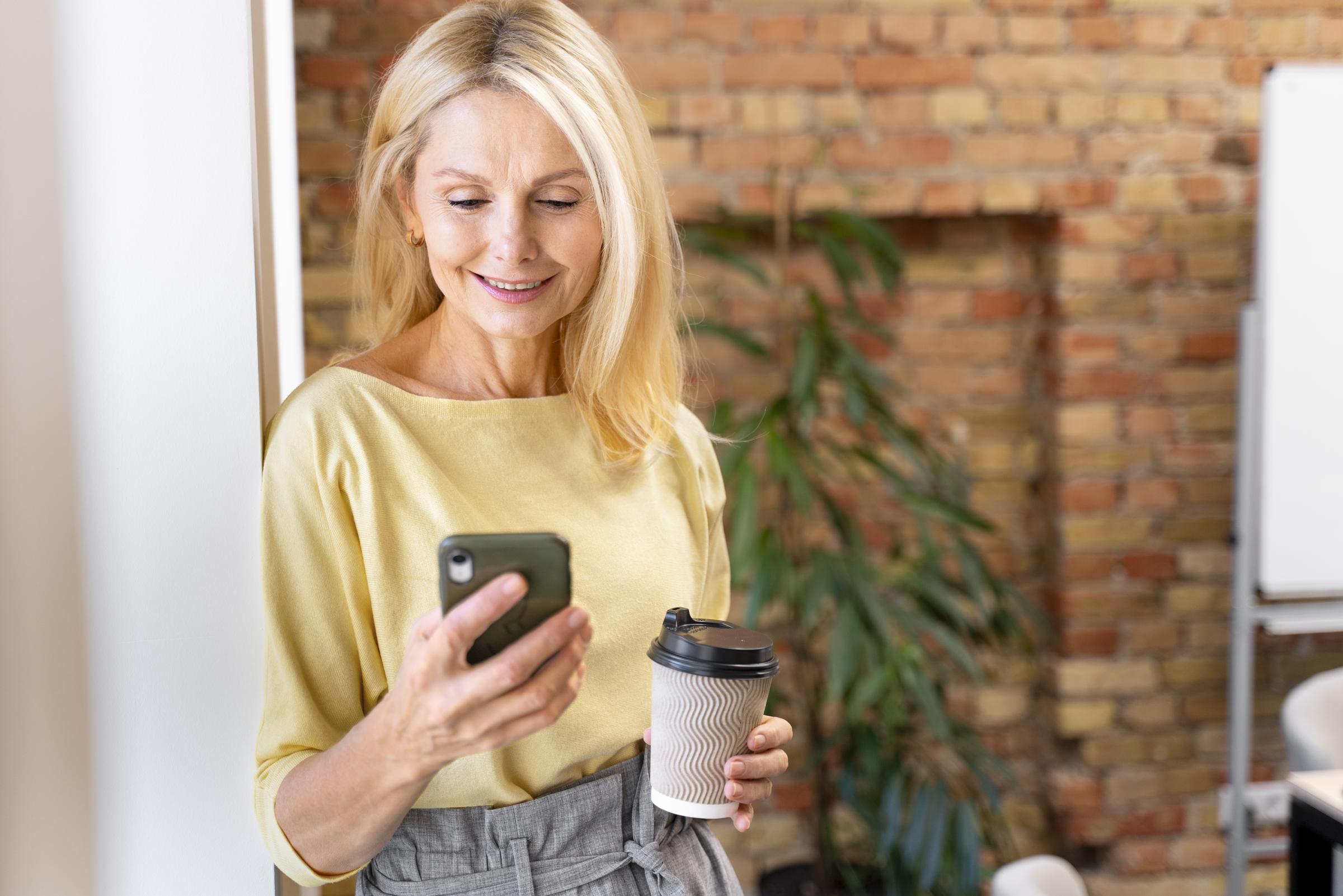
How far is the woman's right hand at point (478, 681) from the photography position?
0.66 meters

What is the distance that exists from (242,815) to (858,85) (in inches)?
79.8

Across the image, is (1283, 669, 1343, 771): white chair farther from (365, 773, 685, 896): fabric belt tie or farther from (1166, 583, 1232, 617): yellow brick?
(365, 773, 685, 896): fabric belt tie

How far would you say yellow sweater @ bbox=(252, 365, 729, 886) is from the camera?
0.87 metres

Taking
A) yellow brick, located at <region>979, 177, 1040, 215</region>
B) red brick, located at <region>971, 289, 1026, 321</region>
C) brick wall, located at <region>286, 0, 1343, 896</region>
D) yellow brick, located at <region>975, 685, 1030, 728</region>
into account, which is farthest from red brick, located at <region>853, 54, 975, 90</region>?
yellow brick, located at <region>975, 685, 1030, 728</region>

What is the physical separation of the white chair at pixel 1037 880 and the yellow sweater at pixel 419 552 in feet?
1.93

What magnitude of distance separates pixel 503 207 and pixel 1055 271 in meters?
1.90

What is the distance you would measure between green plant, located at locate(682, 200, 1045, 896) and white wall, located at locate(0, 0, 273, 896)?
118cm

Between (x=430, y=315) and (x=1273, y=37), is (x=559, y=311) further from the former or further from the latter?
(x=1273, y=37)

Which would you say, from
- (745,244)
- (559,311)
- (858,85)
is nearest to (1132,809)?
(745,244)

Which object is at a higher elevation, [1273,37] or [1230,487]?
[1273,37]

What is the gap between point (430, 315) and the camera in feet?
3.63

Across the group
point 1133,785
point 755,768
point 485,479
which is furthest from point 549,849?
point 1133,785

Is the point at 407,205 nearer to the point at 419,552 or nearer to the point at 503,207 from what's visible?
the point at 503,207

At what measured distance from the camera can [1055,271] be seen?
251 centimetres
